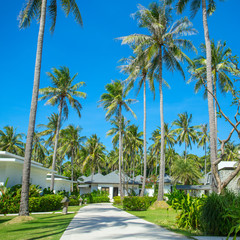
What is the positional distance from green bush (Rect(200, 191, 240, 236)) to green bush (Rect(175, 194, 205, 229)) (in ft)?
2.01

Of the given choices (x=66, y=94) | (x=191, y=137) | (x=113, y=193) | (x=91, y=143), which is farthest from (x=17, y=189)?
(x=191, y=137)

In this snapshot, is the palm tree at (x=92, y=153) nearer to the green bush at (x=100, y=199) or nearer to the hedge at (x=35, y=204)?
the green bush at (x=100, y=199)

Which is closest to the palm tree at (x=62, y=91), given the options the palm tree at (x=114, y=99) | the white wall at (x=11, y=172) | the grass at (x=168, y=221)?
the palm tree at (x=114, y=99)

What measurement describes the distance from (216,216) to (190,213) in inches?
56.6

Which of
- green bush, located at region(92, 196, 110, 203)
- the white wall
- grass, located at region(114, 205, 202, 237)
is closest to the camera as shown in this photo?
grass, located at region(114, 205, 202, 237)

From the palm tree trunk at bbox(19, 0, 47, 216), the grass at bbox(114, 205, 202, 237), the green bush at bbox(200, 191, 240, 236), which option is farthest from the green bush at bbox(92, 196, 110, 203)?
the green bush at bbox(200, 191, 240, 236)

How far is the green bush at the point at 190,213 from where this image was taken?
875cm

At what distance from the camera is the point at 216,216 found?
7621 millimetres

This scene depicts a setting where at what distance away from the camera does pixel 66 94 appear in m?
28.3

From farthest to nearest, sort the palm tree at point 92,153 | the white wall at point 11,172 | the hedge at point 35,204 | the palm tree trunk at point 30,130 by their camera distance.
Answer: the palm tree at point 92,153 < the white wall at point 11,172 < the hedge at point 35,204 < the palm tree trunk at point 30,130

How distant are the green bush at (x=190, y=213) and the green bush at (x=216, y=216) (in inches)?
24.1

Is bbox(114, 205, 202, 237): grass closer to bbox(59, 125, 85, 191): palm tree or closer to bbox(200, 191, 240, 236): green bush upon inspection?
bbox(200, 191, 240, 236): green bush

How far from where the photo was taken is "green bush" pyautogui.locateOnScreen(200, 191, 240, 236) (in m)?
7.49

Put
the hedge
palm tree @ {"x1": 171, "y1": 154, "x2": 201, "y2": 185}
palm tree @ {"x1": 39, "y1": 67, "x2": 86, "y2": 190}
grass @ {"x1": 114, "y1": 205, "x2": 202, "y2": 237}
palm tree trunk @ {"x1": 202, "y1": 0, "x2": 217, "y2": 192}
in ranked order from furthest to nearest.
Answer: palm tree @ {"x1": 171, "y1": 154, "x2": 201, "y2": 185}, palm tree @ {"x1": 39, "y1": 67, "x2": 86, "y2": 190}, the hedge, palm tree trunk @ {"x1": 202, "y1": 0, "x2": 217, "y2": 192}, grass @ {"x1": 114, "y1": 205, "x2": 202, "y2": 237}
